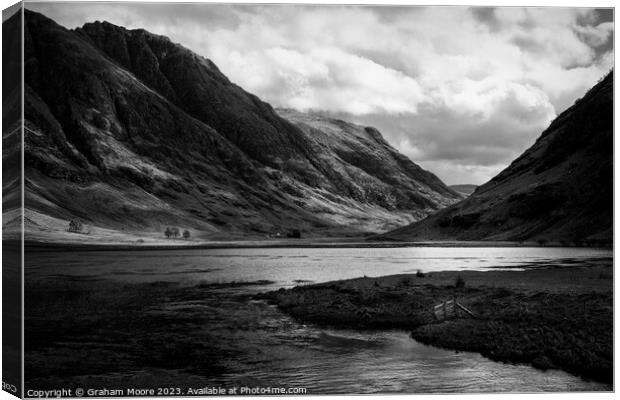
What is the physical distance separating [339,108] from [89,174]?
305 ft

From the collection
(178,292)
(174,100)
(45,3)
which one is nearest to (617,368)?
(178,292)

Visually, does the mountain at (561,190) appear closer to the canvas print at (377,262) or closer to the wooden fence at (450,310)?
the canvas print at (377,262)

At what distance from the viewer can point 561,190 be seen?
1098 inches

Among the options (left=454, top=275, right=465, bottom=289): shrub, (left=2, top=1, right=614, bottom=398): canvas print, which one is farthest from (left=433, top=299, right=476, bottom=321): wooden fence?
(left=454, top=275, right=465, bottom=289): shrub

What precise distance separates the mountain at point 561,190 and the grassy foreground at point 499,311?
1.97 m

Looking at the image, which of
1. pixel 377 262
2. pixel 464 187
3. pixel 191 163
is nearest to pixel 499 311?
pixel 464 187

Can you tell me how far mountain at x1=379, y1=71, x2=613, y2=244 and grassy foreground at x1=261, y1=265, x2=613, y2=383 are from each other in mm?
1971

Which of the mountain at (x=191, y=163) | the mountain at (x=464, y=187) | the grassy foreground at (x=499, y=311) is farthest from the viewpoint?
the mountain at (x=191, y=163)

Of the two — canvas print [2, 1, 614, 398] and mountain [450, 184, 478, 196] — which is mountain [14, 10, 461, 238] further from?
canvas print [2, 1, 614, 398]

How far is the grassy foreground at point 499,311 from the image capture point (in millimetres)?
18984

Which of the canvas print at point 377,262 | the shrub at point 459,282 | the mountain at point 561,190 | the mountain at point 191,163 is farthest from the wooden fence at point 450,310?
the mountain at point 191,163

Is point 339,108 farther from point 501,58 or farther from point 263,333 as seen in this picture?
point 263,333

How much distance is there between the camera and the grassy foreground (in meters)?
19.0

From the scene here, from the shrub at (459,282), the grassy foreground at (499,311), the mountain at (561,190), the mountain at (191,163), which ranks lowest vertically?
the grassy foreground at (499,311)
